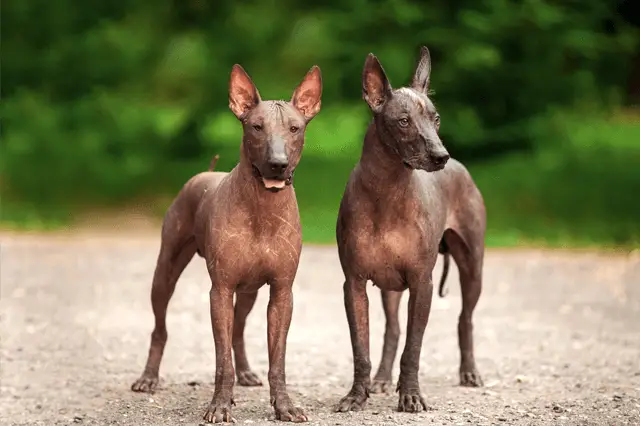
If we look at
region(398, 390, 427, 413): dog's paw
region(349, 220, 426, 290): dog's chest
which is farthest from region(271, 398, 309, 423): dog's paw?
region(349, 220, 426, 290): dog's chest

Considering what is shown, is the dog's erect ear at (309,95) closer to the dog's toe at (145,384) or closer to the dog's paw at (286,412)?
the dog's paw at (286,412)

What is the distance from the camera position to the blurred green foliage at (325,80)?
74.3 ft

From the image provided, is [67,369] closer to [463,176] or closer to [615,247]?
[463,176]

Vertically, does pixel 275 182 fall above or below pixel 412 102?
below

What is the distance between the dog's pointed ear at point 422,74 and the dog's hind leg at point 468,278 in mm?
1523

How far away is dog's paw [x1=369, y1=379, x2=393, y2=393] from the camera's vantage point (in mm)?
9906

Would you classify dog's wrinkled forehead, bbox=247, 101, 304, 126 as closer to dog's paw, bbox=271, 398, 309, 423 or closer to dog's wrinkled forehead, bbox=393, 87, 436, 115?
dog's wrinkled forehead, bbox=393, 87, 436, 115

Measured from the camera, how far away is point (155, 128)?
26438 millimetres

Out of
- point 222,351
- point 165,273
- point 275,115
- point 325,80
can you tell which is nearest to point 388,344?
point 165,273

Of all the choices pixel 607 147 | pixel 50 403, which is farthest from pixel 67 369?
pixel 607 147

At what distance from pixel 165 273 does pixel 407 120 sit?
233 centimetres

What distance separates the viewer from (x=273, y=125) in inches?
322

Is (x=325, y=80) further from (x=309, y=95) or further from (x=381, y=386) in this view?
(x=309, y=95)

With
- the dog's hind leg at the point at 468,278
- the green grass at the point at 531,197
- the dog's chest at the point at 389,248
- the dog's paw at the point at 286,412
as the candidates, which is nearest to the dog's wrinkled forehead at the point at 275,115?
the dog's chest at the point at 389,248
